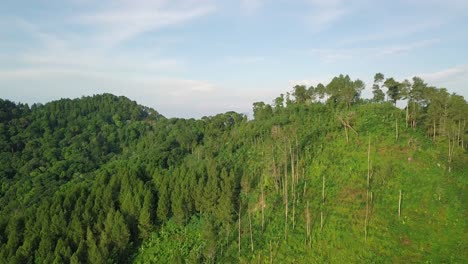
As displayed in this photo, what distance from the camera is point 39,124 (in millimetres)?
135000

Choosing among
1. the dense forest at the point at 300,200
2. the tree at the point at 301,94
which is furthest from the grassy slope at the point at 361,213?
the tree at the point at 301,94

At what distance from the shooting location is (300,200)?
166 feet

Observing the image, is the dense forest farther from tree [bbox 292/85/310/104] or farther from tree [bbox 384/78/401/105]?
tree [bbox 292/85/310/104]

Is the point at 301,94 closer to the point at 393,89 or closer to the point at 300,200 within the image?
the point at 393,89

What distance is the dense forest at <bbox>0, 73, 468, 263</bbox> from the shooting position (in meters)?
42.6

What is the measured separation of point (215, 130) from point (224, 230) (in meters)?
51.2

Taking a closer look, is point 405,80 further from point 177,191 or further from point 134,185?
point 134,185

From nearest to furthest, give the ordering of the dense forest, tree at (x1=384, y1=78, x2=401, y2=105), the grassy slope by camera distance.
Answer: the grassy slope, the dense forest, tree at (x1=384, y1=78, x2=401, y2=105)

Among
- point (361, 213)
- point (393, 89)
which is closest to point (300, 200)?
point (361, 213)

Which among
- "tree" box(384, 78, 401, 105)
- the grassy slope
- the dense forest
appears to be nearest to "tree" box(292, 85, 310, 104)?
the dense forest

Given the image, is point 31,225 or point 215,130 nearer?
point 31,225

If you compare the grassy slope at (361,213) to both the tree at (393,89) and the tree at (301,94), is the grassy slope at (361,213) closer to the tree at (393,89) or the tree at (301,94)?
the tree at (393,89)

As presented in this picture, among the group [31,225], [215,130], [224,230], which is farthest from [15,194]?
[224,230]

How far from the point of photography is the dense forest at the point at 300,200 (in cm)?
4259
